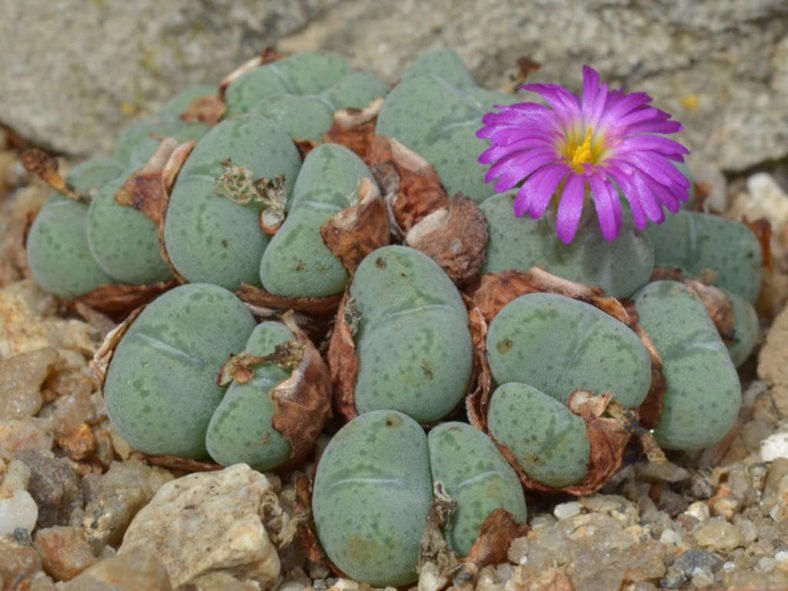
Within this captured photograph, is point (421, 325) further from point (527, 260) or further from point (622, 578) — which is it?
point (622, 578)

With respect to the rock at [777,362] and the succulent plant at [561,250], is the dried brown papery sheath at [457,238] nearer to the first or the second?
the succulent plant at [561,250]

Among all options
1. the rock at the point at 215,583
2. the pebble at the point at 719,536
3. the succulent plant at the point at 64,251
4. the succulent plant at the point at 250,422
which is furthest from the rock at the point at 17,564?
the pebble at the point at 719,536

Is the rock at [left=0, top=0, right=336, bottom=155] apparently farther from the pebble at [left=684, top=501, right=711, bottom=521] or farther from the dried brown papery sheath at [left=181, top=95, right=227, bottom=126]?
the pebble at [left=684, top=501, right=711, bottom=521]

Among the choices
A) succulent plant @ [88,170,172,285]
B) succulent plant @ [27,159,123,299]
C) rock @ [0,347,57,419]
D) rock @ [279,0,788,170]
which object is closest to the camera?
rock @ [0,347,57,419]

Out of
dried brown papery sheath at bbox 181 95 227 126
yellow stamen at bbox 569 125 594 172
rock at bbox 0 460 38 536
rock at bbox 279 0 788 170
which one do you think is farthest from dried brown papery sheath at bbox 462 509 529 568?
rock at bbox 279 0 788 170

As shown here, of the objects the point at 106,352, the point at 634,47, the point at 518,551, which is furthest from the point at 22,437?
the point at 634,47

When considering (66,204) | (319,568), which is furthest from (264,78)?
(319,568)

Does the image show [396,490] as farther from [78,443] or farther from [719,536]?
[78,443]
